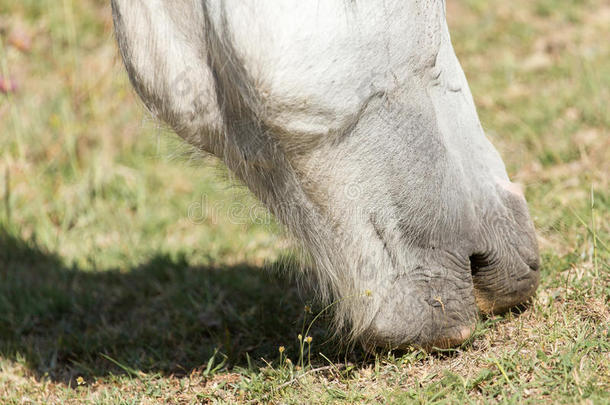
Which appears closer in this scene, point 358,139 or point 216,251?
point 358,139

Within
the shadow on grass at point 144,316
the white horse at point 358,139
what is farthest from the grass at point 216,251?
the white horse at point 358,139

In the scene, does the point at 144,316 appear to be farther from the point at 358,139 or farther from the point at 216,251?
the point at 358,139

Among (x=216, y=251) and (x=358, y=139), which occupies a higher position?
(x=358, y=139)

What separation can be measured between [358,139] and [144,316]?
62.1 inches

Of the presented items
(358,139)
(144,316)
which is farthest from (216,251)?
(358,139)

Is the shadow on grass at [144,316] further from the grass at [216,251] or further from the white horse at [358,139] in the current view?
the white horse at [358,139]

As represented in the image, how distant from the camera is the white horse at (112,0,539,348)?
1.63 m

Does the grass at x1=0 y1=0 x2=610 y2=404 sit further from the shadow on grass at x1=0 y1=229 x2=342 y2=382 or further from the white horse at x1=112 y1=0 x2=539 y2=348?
the white horse at x1=112 y1=0 x2=539 y2=348

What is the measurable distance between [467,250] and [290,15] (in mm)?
798

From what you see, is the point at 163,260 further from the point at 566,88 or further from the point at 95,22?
the point at 95,22

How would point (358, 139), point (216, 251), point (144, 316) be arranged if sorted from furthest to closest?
point (216, 251) → point (144, 316) → point (358, 139)

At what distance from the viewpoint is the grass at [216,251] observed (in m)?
2.10

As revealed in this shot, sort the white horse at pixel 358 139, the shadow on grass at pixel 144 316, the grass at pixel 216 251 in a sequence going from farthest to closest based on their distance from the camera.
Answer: the shadow on grass at pixel 144 316 → the grass at pixel 216 251 → the white horse at pixel 358 139

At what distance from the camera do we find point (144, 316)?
294 centimetres
